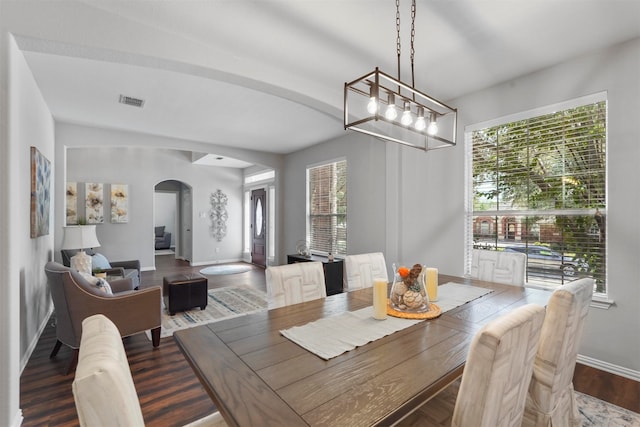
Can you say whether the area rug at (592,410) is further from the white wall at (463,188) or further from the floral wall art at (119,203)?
the floral wall art at (119,203)

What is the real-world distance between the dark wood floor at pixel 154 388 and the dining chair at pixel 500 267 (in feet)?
2.94

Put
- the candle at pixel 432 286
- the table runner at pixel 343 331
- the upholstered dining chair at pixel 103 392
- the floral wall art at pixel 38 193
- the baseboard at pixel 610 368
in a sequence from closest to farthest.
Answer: the upholstered dining chair at pixel 103 392
the table runner at pixel 343 331
the candle at pixel 432 286
the baseboard at pixel 610 368
the floral wall art at pixel 38 193

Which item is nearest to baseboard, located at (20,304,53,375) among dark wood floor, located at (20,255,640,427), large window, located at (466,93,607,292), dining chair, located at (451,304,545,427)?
dark wood floor, located at (20,255,640,427)

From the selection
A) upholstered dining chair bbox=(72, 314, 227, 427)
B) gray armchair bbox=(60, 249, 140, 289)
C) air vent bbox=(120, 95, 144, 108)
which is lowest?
gray armchair bbox=(60, 249, 140, 289)

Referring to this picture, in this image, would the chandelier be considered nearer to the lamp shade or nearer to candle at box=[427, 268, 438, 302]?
candle at box=[427, 268, 438, 302]

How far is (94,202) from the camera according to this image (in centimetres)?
638

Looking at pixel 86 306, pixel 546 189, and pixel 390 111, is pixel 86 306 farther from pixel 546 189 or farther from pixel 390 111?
pixel 546 189

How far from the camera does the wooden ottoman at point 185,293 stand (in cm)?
392

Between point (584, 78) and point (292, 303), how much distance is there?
3.12 meters

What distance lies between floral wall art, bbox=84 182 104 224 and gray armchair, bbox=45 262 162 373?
168 inches

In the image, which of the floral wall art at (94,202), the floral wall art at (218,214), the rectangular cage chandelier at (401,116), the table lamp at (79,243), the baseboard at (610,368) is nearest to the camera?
the rectangular cage chandelier at (401,116)

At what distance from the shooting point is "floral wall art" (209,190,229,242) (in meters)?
8.25

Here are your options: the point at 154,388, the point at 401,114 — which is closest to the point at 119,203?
the point at 154,388

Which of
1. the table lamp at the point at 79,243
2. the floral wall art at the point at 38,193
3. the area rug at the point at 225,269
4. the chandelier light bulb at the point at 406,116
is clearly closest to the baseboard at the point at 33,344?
the table lamp at the point at 79,243
